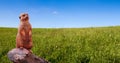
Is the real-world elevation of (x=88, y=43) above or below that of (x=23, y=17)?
below

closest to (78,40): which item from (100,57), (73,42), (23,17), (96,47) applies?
(73,42)

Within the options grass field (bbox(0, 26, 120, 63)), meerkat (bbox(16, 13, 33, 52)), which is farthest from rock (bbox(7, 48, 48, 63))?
grass field (bbox(0, 26, 120, 63))

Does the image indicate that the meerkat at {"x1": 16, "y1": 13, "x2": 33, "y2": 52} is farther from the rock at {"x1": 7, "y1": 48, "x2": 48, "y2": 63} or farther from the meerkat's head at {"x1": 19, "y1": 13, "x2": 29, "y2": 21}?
the rock at {"x1": 7, "y1": 48, "x2": 48, "y2": 63}

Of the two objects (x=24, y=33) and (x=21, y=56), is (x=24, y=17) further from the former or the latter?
(x=21, y=56)

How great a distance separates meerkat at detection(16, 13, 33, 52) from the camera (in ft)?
49.4

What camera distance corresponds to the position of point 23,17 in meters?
15.2

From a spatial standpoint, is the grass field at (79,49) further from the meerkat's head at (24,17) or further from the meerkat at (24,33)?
the meerkat's head at (24,17)

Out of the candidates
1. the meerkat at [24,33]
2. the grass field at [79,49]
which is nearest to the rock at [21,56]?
the meerkat at [24,33]

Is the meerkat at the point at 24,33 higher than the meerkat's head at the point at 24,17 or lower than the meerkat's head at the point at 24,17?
lower

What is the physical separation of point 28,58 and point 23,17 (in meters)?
1.86

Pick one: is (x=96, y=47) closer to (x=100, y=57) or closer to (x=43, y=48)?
(x=100, y=57)

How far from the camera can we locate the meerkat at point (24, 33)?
49.4 ft

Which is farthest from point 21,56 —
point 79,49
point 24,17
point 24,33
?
point 79,49

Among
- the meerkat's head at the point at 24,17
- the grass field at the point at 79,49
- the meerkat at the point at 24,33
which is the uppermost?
the meerkat's head at the point at 24,17
